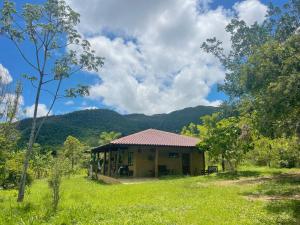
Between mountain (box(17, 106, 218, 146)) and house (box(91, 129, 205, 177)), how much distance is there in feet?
37.7

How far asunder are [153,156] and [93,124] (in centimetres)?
8538

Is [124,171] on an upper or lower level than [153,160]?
lower

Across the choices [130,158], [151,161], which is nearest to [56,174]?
[151,161]

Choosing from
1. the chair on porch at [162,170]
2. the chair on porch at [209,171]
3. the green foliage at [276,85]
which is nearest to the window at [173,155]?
the chair on porch at [162,170]

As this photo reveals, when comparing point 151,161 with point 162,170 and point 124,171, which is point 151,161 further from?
point 124,171

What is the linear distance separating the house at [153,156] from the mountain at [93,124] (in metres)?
11.5

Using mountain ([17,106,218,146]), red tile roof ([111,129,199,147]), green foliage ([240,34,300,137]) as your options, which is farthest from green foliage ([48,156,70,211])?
mountain ([17,106,218,146])

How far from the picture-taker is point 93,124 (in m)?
111

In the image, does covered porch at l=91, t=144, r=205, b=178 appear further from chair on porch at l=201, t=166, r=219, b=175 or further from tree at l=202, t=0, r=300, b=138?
tree at l=202, t=0, r=300, b=138

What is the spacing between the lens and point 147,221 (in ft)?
28.7

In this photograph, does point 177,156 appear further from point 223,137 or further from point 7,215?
point 7,215

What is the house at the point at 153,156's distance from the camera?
88.4 ft

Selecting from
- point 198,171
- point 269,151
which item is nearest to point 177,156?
point 198,171

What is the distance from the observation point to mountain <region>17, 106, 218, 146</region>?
80.7m
